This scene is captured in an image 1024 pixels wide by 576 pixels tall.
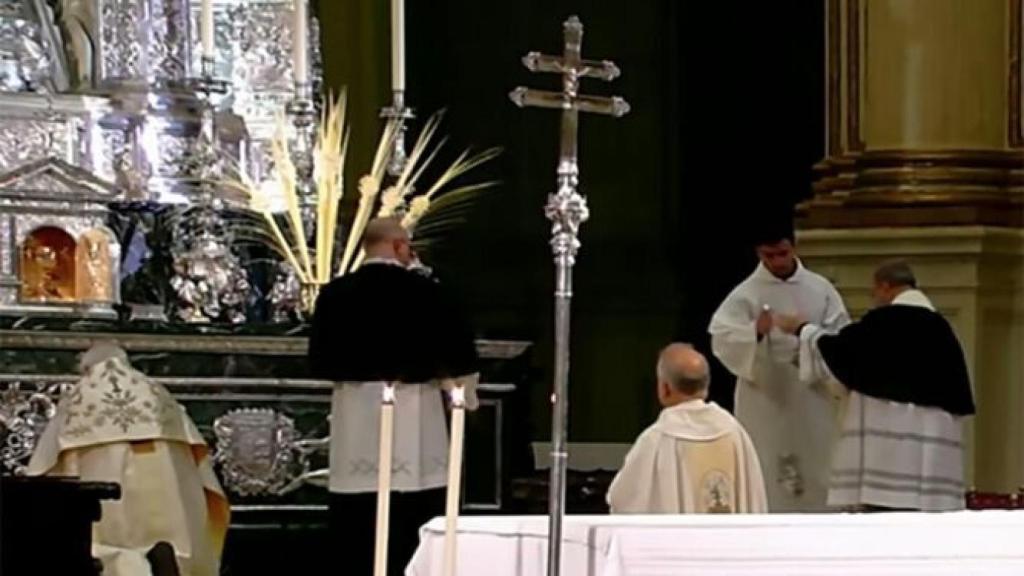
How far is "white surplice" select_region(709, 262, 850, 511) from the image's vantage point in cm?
982

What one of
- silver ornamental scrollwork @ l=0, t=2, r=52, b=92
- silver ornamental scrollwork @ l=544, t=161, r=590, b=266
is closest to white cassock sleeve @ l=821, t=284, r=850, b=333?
silver ornamental scrollwork @ l=0, t=2, r=52, b=92

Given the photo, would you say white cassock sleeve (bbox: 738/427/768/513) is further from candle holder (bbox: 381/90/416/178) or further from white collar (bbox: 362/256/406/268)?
candle holder (bbox: 381/90/416/178)

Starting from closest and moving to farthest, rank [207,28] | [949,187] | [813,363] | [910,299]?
[910,299] < [813,363] < [207,28] < [949,187]

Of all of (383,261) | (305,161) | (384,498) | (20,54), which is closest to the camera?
(384,498)

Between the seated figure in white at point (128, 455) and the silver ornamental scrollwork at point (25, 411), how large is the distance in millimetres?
1211

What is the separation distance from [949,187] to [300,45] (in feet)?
10.6

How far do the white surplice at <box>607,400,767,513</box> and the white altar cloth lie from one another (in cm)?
358

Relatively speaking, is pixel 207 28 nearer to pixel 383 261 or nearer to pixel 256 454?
pixel 256 454

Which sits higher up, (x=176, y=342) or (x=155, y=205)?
(x=155, y=205)

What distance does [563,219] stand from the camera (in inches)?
153

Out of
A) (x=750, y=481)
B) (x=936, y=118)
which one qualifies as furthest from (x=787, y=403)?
(x=750, y=481)

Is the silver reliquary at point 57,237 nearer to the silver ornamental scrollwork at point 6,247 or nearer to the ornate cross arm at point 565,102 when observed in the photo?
the silver ornamental scrollwork at point 6,247

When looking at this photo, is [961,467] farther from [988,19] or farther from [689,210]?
[689,210]

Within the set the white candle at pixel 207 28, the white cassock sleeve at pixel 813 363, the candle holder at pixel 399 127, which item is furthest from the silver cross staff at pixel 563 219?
the candle holder at pixel 399 127
